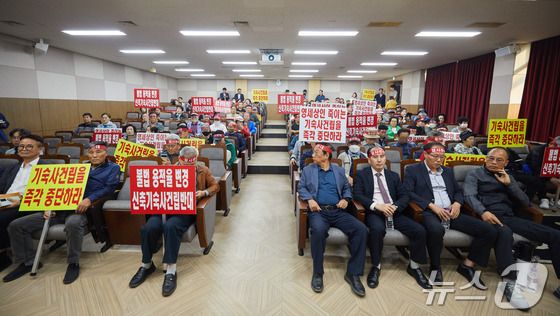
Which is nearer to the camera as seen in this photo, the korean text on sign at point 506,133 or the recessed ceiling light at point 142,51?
the korean text on sign at point 506,133

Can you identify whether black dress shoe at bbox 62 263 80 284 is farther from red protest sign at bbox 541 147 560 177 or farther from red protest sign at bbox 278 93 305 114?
red protest sign at bbox 278 93 305 114

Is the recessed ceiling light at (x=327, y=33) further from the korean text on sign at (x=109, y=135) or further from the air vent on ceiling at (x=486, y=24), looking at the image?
the korean text on sign at (x=109, y=135)

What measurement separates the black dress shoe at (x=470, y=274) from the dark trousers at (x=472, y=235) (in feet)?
0.33

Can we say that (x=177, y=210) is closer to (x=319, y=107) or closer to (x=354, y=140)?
(x=319, y=107)

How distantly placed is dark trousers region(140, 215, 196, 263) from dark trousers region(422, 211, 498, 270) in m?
2.25

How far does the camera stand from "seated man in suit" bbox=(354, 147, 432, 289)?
7.66ft

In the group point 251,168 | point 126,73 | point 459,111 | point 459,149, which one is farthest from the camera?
point 126,73

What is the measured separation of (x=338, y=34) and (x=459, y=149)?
10.7 feet

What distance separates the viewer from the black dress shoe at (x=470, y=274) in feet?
7.50

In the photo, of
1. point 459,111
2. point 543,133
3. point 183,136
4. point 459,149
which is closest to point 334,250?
point 459,149

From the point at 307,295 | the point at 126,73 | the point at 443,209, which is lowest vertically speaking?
the point at 307,295

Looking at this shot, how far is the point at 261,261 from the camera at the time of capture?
2646 mm

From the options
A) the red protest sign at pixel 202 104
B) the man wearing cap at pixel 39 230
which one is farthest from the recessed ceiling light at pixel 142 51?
the man wearing cap at pixel 39 230

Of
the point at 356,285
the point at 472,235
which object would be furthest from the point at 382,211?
the point at 472,235
